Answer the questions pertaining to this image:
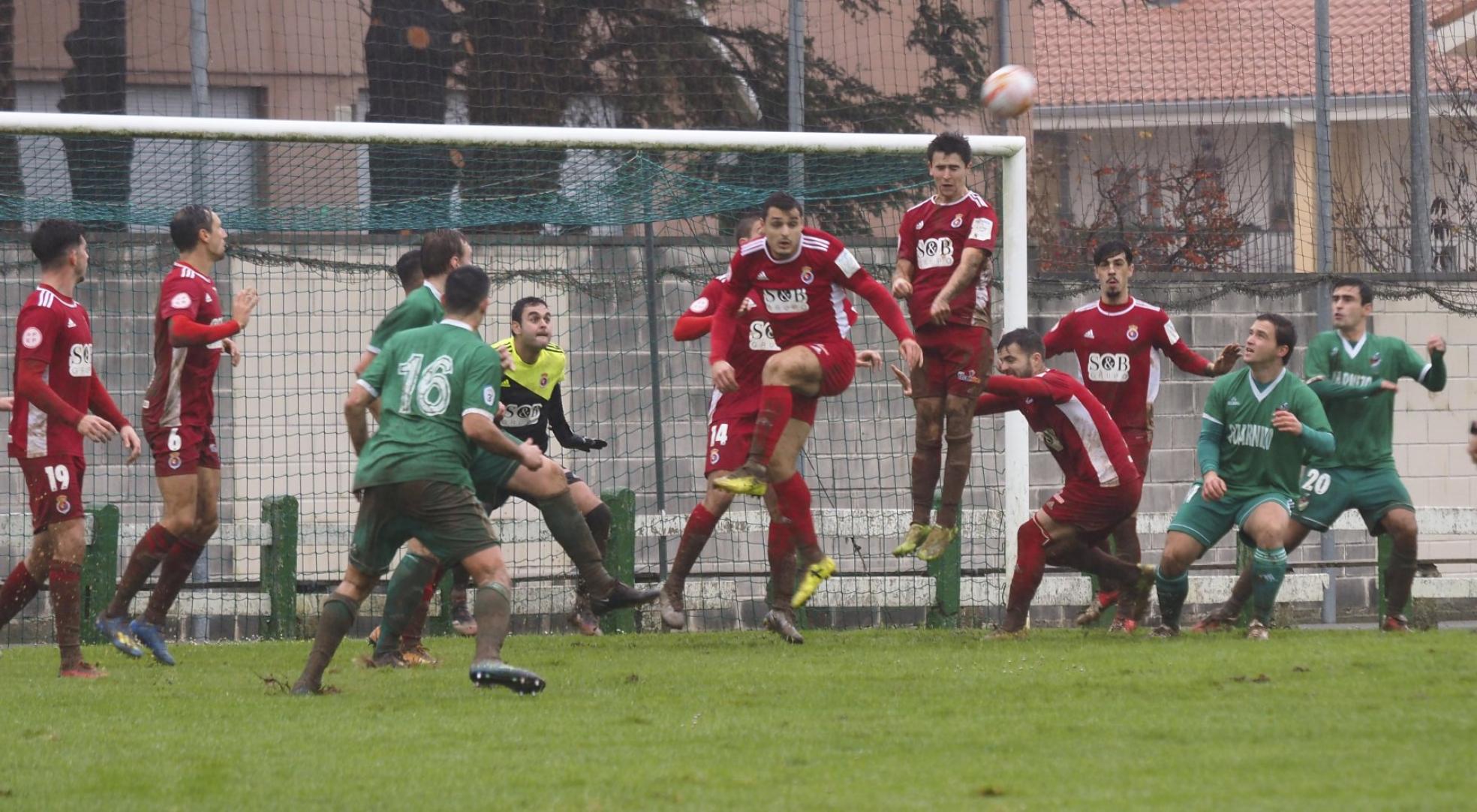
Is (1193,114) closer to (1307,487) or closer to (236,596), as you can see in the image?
(1307,487)

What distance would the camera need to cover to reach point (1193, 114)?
14352 mm

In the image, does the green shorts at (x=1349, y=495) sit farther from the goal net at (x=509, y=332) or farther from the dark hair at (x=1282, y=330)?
the goal net at (x=509, y=332)

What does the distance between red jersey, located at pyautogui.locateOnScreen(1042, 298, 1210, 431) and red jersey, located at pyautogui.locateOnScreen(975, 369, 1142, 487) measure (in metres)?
1.03

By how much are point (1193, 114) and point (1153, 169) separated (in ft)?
2.22

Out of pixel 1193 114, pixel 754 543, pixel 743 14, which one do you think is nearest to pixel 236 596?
pixel 754 543

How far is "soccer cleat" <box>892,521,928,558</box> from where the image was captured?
30.5ft

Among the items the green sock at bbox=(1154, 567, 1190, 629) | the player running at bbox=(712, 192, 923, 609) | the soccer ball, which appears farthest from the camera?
the soccer ball

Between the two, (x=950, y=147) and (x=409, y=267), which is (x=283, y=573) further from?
(x=950, y=147)

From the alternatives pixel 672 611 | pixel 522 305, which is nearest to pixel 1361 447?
pixel 672 611

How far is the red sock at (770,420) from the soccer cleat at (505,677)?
95.5 inches

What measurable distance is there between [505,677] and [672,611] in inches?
111

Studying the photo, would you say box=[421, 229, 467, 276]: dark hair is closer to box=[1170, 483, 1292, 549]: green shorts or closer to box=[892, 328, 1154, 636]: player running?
box=[892, 328, 1154, 636]: player running

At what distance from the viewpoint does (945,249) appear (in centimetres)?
948

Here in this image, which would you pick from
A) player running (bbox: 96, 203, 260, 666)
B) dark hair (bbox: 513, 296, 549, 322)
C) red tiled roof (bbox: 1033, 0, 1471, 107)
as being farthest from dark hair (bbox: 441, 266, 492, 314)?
red tiled roof (bbox: 1033, 0, 1471, 107)
